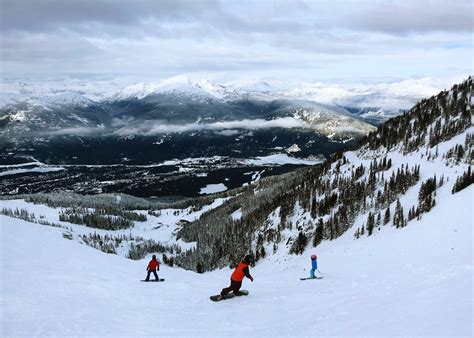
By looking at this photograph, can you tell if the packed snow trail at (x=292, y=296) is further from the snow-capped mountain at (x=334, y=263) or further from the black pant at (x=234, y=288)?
the black pant at (x=234, y=288)

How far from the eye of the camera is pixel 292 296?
83.5 ft

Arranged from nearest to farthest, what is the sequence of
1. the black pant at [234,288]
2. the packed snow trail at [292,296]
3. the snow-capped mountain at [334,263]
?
1. the packed snow trail at [292,296]
2. the snow-capped mountain at [334,263]
3. the black pant at [234,288]

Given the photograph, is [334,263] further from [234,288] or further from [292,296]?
[234,288]

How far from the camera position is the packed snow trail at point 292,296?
56.2 feet

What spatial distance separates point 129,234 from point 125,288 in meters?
114

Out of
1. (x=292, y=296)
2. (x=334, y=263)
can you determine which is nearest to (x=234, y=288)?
(x=292, y=296)

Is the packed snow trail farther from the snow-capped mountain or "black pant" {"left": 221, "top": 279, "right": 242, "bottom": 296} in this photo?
"black pant" {"left": 221, "top": 279, "right": 242, "bottom": 296}

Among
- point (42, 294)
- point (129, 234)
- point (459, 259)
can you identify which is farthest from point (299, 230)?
point (129, 234)

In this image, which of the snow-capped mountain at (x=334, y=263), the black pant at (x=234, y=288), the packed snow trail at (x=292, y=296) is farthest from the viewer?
the black pant at (x=234, y=288)

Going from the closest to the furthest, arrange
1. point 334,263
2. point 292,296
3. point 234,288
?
point 292,296
point 234,288
point 334,263

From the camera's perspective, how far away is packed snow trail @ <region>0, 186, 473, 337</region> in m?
17.1

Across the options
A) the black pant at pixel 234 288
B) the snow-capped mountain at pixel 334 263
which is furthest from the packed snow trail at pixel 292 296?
the black pant at pixel 234 288

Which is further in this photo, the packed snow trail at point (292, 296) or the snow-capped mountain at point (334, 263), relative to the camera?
the snow-capped mountain at point (334, 263)

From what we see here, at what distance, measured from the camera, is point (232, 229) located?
295 ft
